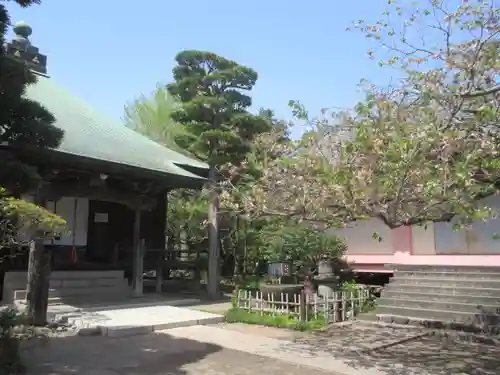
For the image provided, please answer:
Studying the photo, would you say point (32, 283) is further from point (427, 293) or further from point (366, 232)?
point (366, 232)

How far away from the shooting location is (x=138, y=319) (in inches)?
417

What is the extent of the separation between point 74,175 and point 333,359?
8.59 meters

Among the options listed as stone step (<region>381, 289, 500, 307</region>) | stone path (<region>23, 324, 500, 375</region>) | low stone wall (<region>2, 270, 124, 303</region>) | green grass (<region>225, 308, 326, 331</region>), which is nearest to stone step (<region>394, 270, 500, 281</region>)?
stone step (<region>381, 289, 500, 307</region>)

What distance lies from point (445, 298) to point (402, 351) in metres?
3.57

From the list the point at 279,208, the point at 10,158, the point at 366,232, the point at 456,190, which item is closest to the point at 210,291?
the point at 366,232

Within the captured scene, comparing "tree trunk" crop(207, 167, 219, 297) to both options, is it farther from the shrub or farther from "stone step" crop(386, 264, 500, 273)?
the shrub

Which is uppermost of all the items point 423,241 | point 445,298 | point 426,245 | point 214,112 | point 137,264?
point 214,112

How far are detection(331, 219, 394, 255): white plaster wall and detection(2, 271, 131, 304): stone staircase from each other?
6882 mm

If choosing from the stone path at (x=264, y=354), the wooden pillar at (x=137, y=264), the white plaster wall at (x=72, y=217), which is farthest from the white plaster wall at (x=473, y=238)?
the white plaster wall at (x=72, y=217)

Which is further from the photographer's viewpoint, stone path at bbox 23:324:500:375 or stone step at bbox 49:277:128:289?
stone step at bbox 49:277:128:289

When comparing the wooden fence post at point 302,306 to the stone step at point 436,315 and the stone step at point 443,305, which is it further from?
the stone step at point 443,305

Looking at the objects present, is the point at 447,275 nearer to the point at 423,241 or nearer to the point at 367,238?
the point at 423,241

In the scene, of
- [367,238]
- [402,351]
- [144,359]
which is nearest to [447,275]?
[367,238]

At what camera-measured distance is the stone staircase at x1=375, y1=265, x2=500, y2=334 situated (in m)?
10.2
